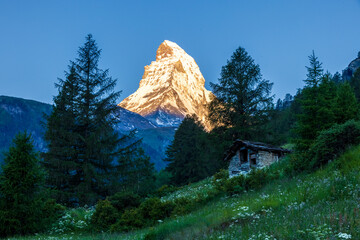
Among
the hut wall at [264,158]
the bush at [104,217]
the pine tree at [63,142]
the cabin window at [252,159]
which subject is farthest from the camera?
the cabin window at [252,159]

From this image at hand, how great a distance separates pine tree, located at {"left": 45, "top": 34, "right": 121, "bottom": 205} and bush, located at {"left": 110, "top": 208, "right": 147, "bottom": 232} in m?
11.1

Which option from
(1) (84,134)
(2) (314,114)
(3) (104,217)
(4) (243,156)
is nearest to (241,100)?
(4) (243,156)

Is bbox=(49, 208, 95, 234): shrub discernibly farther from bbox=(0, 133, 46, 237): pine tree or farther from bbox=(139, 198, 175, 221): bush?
bbox=(139, 198, 175, 221): bush

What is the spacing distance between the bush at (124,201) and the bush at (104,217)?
4.88 feet

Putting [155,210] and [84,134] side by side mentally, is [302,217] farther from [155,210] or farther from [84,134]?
[84,134]

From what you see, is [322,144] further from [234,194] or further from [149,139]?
[149,139]

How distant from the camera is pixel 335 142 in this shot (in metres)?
11.8

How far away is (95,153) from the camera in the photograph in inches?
1021

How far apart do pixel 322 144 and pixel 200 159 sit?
1440 inches

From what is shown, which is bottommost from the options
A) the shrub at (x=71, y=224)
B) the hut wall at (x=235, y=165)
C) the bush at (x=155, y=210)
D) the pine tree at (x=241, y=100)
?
the shrub at (x=71, y=224)

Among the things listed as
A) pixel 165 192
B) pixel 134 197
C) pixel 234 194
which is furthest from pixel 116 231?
pixel 165 192

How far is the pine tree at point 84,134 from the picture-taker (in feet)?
81.2

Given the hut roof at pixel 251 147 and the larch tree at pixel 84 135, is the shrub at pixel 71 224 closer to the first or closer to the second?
the larch tree at pixel 84 135

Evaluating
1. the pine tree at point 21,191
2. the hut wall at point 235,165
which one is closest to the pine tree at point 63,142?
the pine tree at point 21,191
